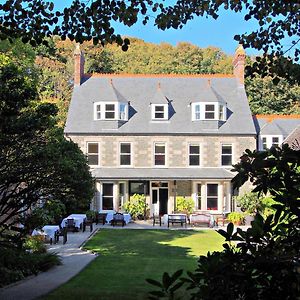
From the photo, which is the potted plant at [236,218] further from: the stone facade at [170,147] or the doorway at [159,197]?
the doorway at [159,197]

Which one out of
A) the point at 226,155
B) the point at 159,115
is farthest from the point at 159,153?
the point at 226,155

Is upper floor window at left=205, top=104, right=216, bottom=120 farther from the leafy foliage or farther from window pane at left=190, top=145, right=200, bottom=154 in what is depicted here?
the leafy foliage

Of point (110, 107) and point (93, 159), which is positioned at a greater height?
point (110, 107)

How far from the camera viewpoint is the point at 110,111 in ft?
114

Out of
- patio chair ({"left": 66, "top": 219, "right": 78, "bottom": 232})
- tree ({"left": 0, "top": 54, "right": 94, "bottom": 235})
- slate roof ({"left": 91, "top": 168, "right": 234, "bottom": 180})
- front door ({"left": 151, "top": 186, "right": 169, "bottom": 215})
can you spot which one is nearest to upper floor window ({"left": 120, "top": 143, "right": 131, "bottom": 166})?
slate roof ({"left": 91, "top": 168, "right": 234, "bottom": 180})

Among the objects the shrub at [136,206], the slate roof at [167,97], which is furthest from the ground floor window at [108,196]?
the slate roof at [167,97]

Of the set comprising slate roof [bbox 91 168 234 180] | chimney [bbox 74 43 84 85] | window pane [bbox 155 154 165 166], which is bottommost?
slate roof [bbox 91 168 234 180]

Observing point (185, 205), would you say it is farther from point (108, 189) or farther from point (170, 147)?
point (108, 189)

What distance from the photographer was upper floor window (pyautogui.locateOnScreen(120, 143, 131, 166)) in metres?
34.4

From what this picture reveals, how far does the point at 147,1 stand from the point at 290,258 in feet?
11.0

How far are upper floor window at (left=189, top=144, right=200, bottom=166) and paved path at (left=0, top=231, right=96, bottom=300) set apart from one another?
43.8ft

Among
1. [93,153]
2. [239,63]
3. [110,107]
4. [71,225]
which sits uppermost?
[239,63]

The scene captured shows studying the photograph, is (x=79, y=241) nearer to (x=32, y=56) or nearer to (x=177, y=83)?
(x=32, y=56)

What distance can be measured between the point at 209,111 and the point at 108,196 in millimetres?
9430
